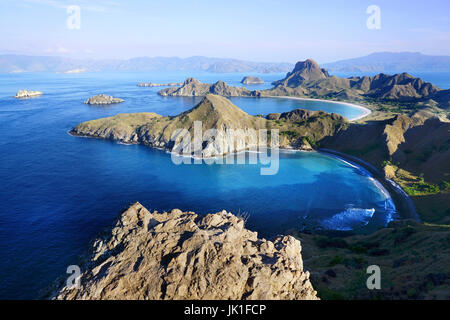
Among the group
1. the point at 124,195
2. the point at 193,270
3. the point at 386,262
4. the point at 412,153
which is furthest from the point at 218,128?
the point at 193,270

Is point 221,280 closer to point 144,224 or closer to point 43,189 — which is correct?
point 144,224

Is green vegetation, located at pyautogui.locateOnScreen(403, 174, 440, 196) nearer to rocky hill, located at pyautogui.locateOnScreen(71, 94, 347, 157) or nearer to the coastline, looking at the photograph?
the coastline

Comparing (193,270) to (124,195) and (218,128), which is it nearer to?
(124,195)

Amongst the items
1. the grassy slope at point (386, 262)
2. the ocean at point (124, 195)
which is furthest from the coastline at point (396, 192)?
the grassy slope at point (386, 262)
